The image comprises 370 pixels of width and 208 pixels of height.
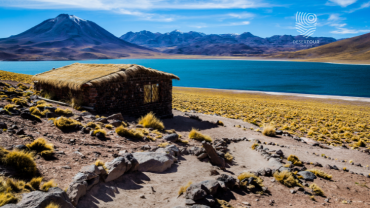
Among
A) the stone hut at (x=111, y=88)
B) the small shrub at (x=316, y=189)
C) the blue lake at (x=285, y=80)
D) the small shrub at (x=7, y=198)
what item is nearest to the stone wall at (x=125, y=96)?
the stone hut at (x=111, y=88)

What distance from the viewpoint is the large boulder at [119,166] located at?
17.7 feet

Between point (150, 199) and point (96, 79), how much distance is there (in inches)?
338

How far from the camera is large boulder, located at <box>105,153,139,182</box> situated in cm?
539

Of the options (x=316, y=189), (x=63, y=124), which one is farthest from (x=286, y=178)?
(x=63, y=124)

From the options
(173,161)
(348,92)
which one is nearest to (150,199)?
(173,161)

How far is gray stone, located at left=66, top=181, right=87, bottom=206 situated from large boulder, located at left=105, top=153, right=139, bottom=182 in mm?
753

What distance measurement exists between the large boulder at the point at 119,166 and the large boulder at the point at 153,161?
1.12 feet

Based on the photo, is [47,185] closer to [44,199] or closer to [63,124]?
[44,199]

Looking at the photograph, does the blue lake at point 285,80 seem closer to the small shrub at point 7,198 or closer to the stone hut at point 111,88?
the stone hut at point 111,88

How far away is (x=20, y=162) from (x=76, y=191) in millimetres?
1333

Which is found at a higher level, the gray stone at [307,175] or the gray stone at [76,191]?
the gray stone at [76,191]

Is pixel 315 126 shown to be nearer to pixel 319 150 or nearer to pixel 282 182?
pixel 319 150

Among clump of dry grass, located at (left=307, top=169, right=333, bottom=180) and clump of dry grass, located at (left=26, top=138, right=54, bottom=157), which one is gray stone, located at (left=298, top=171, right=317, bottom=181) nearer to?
clump of dry grass, located at (left=307, top=169, right=333, bottom=180)

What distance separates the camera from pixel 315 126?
58.2ft
